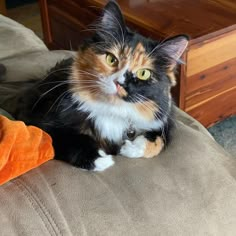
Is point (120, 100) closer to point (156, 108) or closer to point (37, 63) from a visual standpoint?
point (156, 108)

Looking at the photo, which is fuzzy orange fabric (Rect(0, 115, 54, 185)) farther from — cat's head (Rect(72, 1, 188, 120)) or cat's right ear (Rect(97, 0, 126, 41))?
cat's right ear (Rect(97, 0, 126, 41))

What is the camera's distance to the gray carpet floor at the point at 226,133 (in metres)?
1.80

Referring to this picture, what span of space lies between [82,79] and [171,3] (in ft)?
3.08

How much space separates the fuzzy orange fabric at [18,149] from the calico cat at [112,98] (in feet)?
0.24

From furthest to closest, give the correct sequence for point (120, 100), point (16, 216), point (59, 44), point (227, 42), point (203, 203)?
point (59, 44)
point (227, 42)
point (120, 100)
point (203, 203)
point (16, 216)

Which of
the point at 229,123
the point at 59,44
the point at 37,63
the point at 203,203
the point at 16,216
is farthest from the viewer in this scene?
the point at 59,44

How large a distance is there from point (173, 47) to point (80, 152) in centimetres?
32

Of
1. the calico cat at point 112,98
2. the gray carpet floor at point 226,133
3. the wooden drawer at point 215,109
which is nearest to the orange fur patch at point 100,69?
the calico cat at point 112,98

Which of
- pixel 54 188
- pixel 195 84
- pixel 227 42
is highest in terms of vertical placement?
pixel 54 188

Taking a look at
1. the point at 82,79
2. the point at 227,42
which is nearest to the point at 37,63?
the point at 82,79

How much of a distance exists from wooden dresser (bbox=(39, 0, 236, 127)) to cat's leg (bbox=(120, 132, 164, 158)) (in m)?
0.57

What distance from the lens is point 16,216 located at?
28.4 inches

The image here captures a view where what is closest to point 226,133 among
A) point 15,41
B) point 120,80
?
point 15,41

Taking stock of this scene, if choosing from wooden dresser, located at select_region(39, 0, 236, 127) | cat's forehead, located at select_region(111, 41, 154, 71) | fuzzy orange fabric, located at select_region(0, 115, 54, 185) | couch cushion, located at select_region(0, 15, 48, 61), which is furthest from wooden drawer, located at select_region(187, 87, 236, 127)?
fuzzy orange fabric, located at select_region(0, 115, 54, 185)
